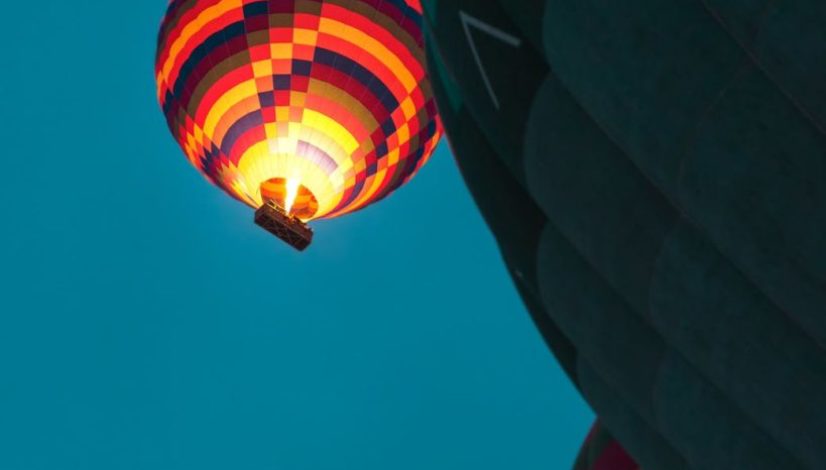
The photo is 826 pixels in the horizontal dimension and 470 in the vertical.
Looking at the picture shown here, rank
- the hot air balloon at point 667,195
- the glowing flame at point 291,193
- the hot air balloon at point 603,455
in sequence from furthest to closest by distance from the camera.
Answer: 1. the glowing flame at point 291,193
2. the hot air balloon at point 603,455
3. the hot air balloon at point 667,195

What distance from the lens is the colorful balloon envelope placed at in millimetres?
15328

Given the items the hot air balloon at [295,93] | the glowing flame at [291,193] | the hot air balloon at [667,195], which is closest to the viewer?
the hot air balloon at [667,195]

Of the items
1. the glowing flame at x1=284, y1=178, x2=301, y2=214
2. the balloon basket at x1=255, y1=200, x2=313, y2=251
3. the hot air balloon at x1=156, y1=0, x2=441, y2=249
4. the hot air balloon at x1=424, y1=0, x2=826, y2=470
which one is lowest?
the hot air balloon at x1=424, y1=0, x2=826, y2=470

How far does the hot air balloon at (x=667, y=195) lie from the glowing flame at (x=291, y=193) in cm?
1072

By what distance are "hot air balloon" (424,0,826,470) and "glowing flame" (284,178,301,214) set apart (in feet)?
35.2

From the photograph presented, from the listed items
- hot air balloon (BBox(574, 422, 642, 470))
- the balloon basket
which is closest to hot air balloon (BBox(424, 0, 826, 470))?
hot air balloon (BBox(574, 422, 642, 470))

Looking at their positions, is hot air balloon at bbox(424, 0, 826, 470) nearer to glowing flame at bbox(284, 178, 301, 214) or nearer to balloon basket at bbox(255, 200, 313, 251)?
balloon basket at bbox(255, 200, 313, 251)

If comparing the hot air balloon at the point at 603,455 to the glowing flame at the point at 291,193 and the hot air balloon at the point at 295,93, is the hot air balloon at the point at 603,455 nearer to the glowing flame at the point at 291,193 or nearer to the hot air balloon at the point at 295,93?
the hot air balloon at the point at 295,93

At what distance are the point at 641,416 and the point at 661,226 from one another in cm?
119

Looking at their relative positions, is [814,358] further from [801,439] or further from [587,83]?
[587,83]

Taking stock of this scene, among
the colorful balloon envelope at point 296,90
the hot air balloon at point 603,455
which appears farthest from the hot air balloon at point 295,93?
the hot air balloon at point 603,455

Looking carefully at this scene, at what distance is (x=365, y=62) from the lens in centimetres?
1552

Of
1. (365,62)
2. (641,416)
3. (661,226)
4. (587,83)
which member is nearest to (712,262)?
(661,226)

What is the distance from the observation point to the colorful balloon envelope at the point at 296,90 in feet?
50.3
